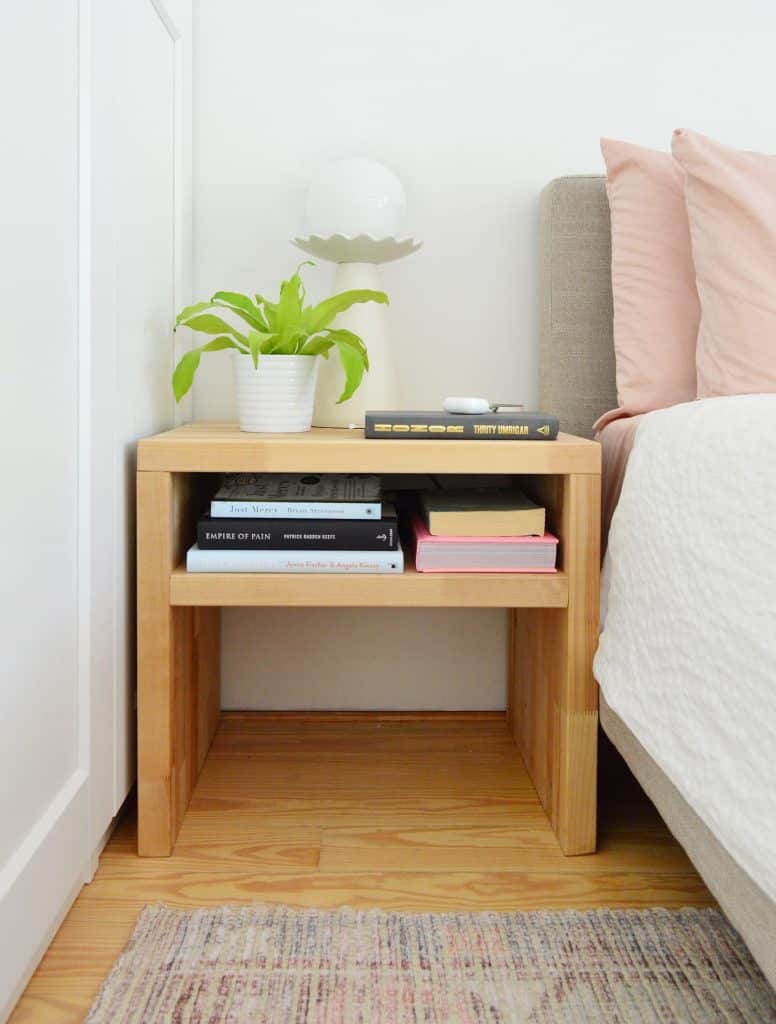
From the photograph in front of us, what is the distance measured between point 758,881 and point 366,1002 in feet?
1.37

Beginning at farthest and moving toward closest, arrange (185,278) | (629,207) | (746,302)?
(185,278) → (629,207) → (746,302)

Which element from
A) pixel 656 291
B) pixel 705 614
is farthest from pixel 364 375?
pixel 705 614

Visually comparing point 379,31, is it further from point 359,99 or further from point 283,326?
point 283,326

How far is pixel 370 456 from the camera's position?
1.18m

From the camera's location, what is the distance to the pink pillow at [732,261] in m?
1.26

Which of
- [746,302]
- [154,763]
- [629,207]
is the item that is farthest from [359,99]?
[154,763]

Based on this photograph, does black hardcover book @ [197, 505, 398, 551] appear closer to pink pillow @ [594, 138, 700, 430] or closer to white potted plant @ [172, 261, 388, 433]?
white potted plant @ [172, 261, 388, 433]

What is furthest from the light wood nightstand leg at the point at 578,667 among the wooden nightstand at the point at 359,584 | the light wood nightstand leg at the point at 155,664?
the light wood nightstand leg at the point at 155,664

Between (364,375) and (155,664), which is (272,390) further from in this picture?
(155,664)

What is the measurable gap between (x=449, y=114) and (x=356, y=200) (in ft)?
1.03

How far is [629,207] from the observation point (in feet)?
4.71

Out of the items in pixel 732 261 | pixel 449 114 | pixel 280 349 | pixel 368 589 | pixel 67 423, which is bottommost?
pixel 368 589

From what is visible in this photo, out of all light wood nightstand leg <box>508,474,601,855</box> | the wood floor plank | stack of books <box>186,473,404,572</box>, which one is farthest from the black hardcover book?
the wood floor plank

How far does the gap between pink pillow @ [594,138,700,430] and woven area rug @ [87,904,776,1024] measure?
2.46 feet
